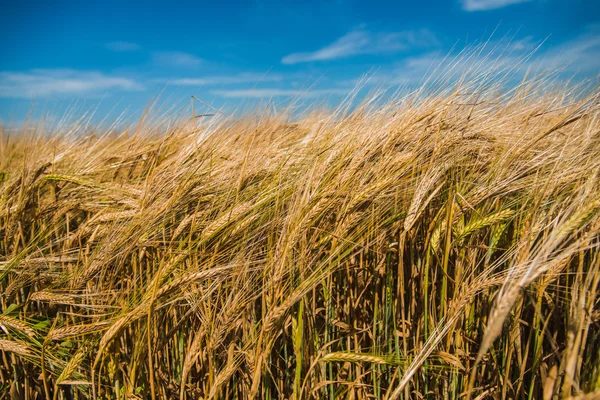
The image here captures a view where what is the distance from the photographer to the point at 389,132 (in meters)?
1.40

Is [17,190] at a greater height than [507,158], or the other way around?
[507,158]

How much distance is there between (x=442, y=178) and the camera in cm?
131

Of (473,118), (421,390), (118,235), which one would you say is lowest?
(421,390)

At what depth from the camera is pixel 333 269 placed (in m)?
1.34

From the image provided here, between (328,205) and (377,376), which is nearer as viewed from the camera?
(328,205)

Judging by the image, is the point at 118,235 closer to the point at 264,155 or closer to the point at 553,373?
the point at 264,155

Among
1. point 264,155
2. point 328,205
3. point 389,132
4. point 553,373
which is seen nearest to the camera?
point 553,373

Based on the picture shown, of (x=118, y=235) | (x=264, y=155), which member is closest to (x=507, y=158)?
(x=264, y=155)

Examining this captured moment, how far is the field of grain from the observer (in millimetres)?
1090

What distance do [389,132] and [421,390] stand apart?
0.82 metres

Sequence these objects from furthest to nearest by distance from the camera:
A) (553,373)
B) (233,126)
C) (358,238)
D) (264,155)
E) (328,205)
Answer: (233,126) → (264,155) → (358,238) → (328,205) → (553,373)

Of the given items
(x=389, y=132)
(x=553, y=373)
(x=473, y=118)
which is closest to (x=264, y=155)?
(x=389, y=132)

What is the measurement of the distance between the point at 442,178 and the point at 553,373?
619 mm

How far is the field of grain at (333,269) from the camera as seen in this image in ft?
3.58
